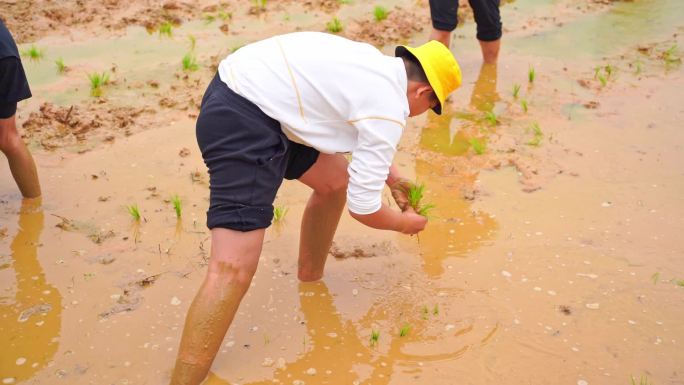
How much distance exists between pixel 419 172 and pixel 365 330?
5.07 ft

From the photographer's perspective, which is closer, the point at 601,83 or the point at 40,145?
the point at 40,145

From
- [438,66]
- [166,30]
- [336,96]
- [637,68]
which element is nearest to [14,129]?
[336,96]

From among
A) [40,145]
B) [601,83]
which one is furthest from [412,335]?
[601,83]

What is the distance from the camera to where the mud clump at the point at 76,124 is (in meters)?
4.61

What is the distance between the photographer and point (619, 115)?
504cm

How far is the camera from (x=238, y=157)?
2.45m

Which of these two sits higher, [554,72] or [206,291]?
[206,291]

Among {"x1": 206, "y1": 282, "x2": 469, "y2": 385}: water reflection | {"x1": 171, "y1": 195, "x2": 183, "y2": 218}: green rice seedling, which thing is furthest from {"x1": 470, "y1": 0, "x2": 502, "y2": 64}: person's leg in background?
{"x1": 206, "y1": 282, "x2": 469, "y2": 385}: water reflection

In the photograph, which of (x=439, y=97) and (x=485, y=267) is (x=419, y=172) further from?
(x=439, y=97)

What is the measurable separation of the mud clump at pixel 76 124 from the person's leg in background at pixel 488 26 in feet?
8.49

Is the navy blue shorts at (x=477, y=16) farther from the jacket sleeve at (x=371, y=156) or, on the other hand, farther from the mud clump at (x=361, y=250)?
the jacket sleeve at (x=371, y=156)

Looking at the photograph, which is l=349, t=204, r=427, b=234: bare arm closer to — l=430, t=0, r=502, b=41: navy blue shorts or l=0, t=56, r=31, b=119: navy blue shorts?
l=0, t=56, r=31, b=119: navy blue shorts

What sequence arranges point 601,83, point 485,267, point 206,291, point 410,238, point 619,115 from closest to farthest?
point 206,291
point 485,267
point 410,238
point 619,115
point 601,83

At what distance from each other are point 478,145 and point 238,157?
8.02ft
